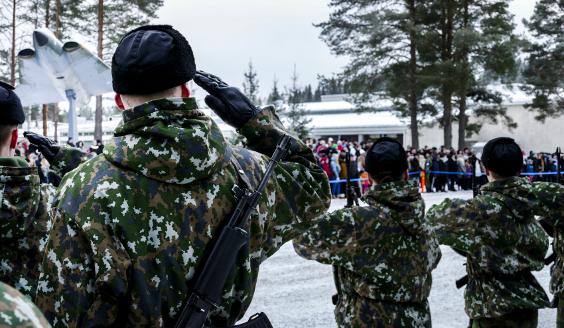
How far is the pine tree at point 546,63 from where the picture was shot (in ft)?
125

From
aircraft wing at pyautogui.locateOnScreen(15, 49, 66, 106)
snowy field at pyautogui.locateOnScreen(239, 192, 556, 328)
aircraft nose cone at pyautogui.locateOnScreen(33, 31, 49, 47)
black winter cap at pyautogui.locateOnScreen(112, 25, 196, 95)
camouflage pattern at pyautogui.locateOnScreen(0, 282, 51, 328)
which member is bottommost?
snowy field at pyautogui.locateOnScreen(239, 192, 556, 328)

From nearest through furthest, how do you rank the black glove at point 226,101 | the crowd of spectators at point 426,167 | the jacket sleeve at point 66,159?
1. the black glove at point 226,101
2. the jacket sleeve at point 66,159
3. the crowd of spectators at point 426,167

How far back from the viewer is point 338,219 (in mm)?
3713

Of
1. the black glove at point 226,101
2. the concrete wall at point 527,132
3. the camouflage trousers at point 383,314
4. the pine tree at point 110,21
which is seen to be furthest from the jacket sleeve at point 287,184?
the concrete wall at point 527,132

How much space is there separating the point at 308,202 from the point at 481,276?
2295mm

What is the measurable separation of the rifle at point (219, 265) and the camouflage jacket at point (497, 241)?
229cm

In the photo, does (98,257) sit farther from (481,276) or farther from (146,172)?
(481,276)

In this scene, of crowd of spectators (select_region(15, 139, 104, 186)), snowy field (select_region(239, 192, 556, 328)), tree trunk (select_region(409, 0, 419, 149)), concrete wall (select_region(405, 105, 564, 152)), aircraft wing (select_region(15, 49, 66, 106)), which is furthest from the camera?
concrete wall (select_region(405, 105, 564, 152))

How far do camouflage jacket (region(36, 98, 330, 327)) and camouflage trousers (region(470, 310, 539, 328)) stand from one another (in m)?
2.64

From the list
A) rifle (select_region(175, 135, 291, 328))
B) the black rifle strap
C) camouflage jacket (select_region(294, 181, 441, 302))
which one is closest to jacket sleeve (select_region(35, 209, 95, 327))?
rifle (select_region(175, 135, 291, 328))

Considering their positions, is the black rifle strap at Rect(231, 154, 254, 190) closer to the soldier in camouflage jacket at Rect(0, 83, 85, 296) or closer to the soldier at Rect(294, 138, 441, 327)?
the soldier in camouflage jacket at Rect(0, 83, 85, 296)

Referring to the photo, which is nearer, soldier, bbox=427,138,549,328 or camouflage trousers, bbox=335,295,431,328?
camouflage trousers, bbox=335,295,431,328

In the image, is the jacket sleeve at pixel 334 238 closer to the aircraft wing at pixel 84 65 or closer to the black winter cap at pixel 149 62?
the black winter cap at pixel 149 62

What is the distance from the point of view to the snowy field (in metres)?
6.82
